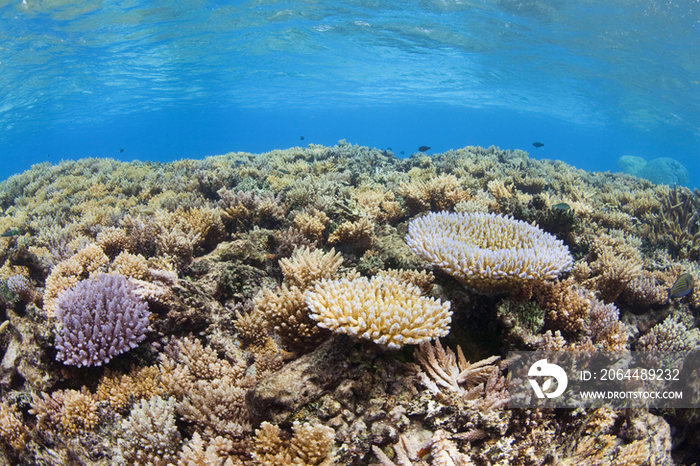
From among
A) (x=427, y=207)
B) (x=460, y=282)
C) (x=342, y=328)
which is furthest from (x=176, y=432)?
(x=427, y=207)

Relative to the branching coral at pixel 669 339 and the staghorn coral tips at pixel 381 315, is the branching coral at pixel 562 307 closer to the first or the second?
the branching coral at pixel 669 339

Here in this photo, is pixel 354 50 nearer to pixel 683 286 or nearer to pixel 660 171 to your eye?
pixel 683 286

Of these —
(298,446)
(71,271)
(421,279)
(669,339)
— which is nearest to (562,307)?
(421,279)

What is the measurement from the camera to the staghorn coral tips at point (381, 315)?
2551 mm

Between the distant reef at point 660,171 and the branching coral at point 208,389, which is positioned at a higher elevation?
the branching coral at point 208,389

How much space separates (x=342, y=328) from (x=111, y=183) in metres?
11.9

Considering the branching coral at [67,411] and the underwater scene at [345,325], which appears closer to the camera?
the underwater scene at [345,325]

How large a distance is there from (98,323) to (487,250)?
4.53m

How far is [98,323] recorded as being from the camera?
11.6 ft

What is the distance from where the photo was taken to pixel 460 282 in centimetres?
373

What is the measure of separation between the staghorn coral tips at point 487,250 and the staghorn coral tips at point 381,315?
68 cm

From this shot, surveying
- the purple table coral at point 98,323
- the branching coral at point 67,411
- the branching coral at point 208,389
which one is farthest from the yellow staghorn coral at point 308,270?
the branching coral at point 67,411

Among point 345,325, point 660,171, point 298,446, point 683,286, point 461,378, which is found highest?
point 345,325

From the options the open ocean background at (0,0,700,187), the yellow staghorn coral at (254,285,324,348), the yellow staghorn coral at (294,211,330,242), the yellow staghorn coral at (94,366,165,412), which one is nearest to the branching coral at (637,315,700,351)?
the yellow staghorn coral at (254,285,324,348)
